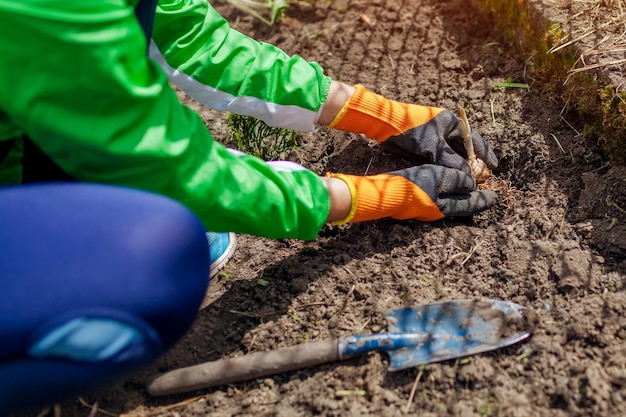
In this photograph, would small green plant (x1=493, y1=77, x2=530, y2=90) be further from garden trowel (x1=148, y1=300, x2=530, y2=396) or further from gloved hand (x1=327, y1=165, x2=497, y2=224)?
garden trowel (x1=148, y1=300, x2=530, y2=396)

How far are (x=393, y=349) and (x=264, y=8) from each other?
1850 mm

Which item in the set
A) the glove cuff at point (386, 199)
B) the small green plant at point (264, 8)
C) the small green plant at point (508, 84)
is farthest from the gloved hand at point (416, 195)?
the small green plant at point (264, 8)

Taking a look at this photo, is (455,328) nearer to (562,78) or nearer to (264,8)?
(562,78)

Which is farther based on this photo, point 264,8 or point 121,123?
point 264,8

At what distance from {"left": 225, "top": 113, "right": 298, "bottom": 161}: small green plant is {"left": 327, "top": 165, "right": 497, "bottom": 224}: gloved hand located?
40 cm

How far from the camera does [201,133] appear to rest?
145 centimetres

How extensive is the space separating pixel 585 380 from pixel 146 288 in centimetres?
101

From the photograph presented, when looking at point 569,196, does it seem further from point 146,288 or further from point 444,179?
point 146,288

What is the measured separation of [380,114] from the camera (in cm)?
203

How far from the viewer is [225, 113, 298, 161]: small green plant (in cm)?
212

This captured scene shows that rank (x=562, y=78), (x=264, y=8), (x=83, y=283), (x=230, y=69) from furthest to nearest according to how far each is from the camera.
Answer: (x=264, y=8) < (x=562, y=78) < (x=230, y=69) < (x=83, y=283)

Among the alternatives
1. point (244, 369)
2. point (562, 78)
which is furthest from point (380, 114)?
point (244, 369)

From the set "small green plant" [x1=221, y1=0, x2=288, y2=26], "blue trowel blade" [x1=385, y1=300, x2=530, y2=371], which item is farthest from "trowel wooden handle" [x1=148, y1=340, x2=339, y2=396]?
"small green plant" [x1=221, y1=0, x2=288, y2=26]

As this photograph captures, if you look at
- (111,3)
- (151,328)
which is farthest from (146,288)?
(111,3)
